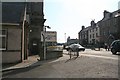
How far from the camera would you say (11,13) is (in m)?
25.2

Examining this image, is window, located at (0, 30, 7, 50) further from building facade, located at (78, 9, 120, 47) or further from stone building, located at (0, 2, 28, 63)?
building facade, located at (78, 9, 120, 47)

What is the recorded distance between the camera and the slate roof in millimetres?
23728

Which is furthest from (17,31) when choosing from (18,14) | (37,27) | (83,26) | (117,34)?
(83,26)

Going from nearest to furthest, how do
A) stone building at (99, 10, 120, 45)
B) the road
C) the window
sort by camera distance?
the road
the window
stone building at (99, 10, 120, 45)

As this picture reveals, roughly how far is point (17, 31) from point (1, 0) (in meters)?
7.94

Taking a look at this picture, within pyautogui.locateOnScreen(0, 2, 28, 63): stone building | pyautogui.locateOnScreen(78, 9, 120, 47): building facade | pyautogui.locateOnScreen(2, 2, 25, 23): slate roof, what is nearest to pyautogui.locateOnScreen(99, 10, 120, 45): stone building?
pyautogui.locateOnScreen(78, 9, 120, 47): building facade

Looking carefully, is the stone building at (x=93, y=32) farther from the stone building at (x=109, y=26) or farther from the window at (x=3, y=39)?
the window at (x=3, y=39)

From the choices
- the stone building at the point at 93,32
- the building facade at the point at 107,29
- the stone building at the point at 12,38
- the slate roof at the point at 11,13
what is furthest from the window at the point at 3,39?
the stone building at the point at 93,32

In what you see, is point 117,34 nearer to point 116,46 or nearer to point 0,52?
point 116,46

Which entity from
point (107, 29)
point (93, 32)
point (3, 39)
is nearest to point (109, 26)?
point (107, 29)

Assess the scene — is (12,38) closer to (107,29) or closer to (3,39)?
(3,39)

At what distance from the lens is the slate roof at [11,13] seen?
934 inches

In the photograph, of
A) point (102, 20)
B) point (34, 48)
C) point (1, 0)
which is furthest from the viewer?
point (102, 20)

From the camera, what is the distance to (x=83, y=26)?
129 m
